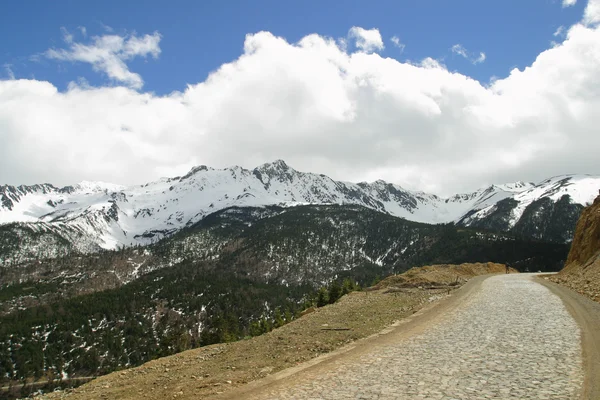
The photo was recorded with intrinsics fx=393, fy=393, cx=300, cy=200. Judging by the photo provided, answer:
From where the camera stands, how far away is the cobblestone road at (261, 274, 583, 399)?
10.4 m

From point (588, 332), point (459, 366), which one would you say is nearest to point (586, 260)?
point (588, 332)

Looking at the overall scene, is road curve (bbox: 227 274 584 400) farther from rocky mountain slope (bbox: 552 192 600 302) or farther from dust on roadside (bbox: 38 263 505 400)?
rocky mountain slope (bbox: 552 192 600 302)

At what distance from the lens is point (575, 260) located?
48.4m

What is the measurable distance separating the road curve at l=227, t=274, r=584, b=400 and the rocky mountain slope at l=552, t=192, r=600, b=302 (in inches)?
496

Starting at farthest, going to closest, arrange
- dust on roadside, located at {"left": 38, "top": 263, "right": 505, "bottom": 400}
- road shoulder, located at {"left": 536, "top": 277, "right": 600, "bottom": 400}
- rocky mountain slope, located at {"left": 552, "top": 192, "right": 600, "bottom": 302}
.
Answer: rocky mountain slope, located at {"left": 552, "top": 192, "right": 600, "bottom": 302} < dust on roadside, located at {"left": 38, "top": 263, "right": 505, "bottom": 400} < road shoulder, located at {"left": 536, "top": 277, "right": 600, "bottom": 400}

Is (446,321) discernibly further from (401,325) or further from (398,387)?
(398,387)

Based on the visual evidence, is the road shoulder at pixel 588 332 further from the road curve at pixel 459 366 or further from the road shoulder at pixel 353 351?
the road shoulder at pixel 353 351

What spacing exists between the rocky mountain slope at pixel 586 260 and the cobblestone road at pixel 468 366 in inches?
488

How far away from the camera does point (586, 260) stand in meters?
42.6

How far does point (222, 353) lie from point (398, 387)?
9.19 meters

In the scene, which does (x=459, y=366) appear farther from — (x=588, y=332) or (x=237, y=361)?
(x=237, y=361)

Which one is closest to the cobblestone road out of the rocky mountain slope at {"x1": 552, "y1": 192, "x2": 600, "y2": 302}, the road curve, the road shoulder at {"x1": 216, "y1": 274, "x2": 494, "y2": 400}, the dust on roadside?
the road curve

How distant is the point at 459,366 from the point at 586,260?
3979cm

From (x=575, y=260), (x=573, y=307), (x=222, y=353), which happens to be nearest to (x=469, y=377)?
(x=222, y=353)
